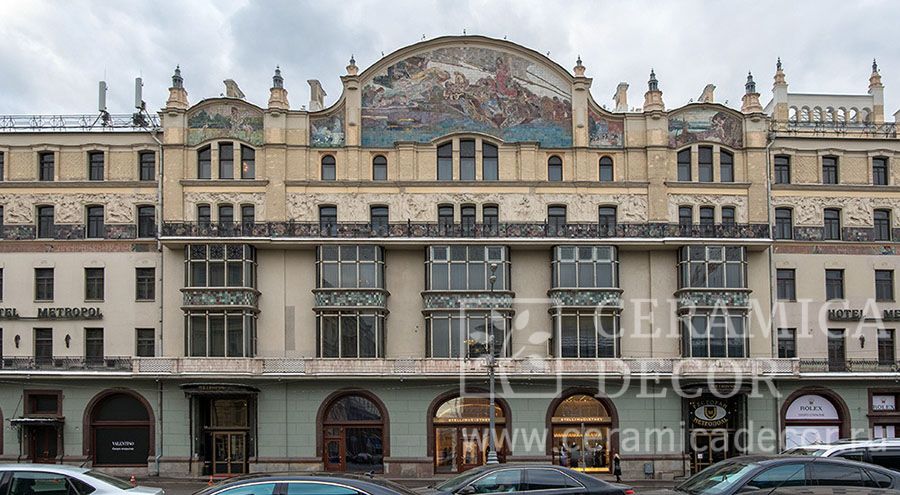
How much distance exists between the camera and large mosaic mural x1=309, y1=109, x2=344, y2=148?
4781cm

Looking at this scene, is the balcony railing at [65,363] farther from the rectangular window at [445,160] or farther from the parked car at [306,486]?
the parked car at [306,486]

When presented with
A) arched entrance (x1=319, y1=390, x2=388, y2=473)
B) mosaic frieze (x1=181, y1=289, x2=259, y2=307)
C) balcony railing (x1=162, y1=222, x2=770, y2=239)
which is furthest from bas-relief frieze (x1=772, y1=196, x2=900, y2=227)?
mosaic frieze (x1=181, y1=289, x2=259, y2=307)

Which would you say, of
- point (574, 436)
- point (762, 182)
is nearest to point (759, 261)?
point (762, 182)

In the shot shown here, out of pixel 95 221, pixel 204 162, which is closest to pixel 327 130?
pixel 204 162

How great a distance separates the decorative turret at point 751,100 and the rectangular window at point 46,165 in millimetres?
35185

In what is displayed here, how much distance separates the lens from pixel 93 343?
154 feet

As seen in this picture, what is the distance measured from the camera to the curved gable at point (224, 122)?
4769cm

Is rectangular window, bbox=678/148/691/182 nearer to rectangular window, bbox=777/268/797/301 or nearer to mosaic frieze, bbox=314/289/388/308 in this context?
rectangular window, bbox=777/268/797/301

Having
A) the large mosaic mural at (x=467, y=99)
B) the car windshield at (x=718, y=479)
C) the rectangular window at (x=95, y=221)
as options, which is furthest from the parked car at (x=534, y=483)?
the rectangular window at (x=95, y=221)

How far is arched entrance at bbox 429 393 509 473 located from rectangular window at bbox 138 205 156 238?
1651 centimetres

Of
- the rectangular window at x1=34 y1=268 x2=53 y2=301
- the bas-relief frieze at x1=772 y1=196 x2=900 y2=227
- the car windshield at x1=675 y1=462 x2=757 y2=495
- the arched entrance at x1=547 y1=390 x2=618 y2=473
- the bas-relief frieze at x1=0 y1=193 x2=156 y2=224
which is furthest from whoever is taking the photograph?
the bas-relief frieze at x1=772 y1=196 x2=900 y2=227

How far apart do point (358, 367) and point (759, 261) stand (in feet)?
67.9

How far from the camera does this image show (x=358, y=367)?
4484cm

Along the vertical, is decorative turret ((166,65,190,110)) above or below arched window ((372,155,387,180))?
above
